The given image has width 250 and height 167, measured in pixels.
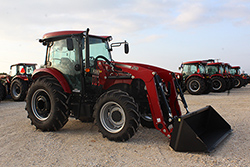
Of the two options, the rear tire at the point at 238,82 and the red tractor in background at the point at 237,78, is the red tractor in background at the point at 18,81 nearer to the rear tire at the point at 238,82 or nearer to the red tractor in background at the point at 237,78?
the rear tire at the point at 238,82

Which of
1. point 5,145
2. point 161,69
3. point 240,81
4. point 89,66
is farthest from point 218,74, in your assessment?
point 5,145

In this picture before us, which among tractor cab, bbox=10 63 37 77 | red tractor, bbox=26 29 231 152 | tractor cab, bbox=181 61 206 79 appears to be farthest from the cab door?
tractor cab, bbox=181 61 206 79

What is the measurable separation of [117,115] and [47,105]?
1781 mm

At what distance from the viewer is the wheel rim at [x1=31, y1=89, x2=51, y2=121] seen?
511 centimetres

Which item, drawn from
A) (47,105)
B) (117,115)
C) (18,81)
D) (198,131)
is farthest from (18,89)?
(198,131)

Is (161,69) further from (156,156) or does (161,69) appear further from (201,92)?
(201,92)

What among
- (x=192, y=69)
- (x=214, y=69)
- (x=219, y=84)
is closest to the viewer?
(x=192, y=69)

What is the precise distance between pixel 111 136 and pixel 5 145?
6.41 feet

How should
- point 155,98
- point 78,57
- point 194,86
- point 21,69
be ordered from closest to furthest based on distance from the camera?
point 155,98, point 78,57, point 21,69, point 194,86

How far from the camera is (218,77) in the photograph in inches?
635

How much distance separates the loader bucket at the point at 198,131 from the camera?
3.55 m

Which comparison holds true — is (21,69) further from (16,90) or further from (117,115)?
(117,115)

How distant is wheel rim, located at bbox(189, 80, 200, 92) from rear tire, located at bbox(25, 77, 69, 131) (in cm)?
1077

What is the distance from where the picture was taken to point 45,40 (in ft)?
17.9
